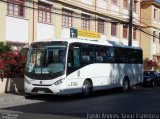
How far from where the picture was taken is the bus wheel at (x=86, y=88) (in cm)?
1948

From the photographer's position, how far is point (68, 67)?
17922 mm

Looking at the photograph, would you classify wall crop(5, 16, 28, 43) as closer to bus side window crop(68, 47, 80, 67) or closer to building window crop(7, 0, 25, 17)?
building window crop(7, 0, 25, 17)

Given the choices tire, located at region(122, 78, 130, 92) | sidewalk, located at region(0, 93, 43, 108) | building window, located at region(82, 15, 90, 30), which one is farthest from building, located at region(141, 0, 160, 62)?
sidewalk, located at region(0, 93, 43, 108)

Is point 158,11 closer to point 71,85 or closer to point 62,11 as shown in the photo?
point 62,11

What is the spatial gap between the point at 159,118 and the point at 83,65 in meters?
7.58

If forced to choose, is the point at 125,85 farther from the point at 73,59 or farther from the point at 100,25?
the point at 100,25

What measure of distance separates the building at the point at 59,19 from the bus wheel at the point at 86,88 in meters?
4.62

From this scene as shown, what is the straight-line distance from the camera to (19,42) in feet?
86.6

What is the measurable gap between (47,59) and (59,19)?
13.3m

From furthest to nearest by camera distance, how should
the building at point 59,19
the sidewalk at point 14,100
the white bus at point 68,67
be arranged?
the building at point 59,19 < the white bus at point 68,67 < the sidewalk at point 14,100

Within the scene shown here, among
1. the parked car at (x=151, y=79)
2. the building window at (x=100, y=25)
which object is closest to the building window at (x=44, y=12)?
the building window at (x=100, y=25)

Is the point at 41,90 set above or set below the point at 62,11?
below

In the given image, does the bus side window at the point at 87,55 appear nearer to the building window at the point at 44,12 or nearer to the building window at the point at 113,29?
the building window at the point at 44,12

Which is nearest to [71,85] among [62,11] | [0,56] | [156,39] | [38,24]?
[0,56]
